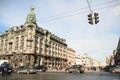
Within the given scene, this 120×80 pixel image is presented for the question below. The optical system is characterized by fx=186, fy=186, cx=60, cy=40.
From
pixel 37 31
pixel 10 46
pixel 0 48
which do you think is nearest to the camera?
pixel 37 31

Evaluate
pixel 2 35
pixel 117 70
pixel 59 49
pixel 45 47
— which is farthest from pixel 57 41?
pixel 117 70

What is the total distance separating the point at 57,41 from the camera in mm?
80750

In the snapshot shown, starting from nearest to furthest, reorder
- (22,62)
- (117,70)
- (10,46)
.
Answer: (117,70) < (22,62) < (10,46)

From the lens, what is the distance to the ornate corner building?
61.2 m

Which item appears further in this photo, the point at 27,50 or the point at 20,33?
the point at 20,33

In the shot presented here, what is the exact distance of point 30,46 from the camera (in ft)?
202

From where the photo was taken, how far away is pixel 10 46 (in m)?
69.4

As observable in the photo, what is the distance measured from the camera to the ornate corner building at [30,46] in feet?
201

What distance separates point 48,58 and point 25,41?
12.5m

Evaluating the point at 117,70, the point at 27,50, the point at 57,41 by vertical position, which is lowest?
the point at 117,70

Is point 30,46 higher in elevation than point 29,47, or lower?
higher

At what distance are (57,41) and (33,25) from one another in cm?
1991

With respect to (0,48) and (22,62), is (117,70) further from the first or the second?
(0,48)

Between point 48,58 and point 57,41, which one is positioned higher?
point 57,41
